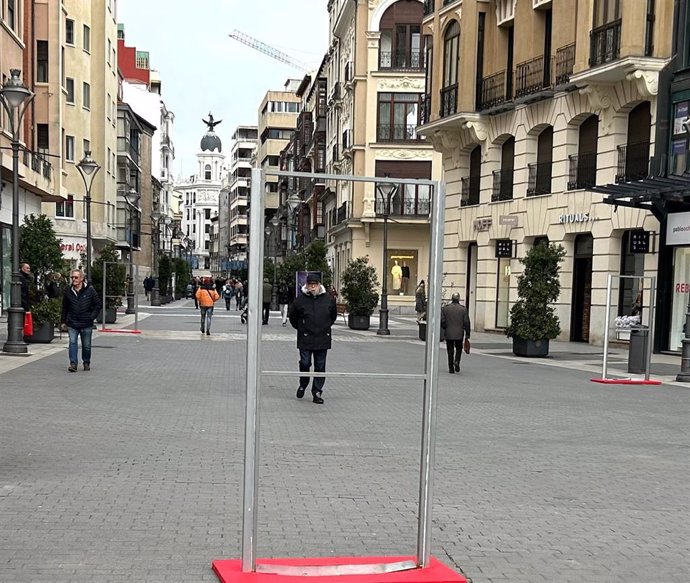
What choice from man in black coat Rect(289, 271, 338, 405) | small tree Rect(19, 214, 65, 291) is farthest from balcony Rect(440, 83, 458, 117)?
man in black coat Rect(289, 271, 338, 405)

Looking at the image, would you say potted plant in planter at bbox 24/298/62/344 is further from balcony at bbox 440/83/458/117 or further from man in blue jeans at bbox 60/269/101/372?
balcony at bbox 440/83/458/117

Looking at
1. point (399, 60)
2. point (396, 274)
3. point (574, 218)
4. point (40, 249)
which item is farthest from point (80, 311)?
point (399, 60)

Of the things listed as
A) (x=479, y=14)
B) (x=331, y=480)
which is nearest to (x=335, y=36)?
(x=479, y=14)

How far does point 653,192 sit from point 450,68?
44.6 feet

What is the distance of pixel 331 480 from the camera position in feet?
24.1

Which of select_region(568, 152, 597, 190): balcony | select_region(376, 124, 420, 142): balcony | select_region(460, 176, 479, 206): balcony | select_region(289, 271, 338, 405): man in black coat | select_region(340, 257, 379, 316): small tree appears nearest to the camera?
select_region(289, 271, 338, 405): man in black coat

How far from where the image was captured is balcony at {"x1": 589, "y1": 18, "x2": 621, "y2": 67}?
24359 mm

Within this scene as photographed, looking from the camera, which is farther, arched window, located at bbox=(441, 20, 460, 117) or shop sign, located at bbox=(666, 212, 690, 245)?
arched window, located at bbox=(441, 20, 460, 117)

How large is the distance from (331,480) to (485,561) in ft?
7.40

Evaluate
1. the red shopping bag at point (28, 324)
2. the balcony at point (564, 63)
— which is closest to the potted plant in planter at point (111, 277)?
the red shopping bag at point (28, 324)

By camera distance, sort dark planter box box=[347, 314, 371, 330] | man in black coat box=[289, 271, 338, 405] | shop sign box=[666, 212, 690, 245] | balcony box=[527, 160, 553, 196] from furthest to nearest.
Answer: dark planter box box=[347, 314, 371, 330], balcony box=[527, 160, 553, 196], shop sign box=[666, 212, 690, 245], man in black coat box=[289, 271, 338, 405]

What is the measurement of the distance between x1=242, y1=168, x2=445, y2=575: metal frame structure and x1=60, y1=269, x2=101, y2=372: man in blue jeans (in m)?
11.2

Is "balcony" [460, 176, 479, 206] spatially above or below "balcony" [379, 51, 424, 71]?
below

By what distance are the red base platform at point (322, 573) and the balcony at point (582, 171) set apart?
2295cm
